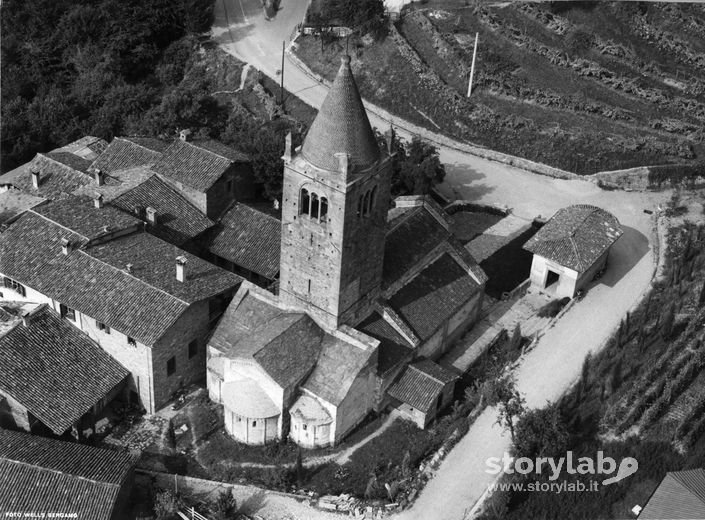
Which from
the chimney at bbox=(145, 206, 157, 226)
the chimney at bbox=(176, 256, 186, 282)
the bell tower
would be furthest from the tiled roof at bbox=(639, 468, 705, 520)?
the chimney at bbox=(145, 206, 157, 226)

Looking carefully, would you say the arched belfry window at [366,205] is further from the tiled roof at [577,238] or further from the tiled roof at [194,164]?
the tiled roof at [577,238]

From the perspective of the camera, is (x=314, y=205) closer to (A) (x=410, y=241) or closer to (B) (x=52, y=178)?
(A) (x=410, y=241)

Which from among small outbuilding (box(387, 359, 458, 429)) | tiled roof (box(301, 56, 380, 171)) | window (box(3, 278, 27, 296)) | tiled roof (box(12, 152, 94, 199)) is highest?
tiled roof (box(301, 56, 380, 171))

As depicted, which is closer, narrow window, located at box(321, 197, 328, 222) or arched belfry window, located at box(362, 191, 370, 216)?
narrow window, located at box(321, 197, 328, 222)

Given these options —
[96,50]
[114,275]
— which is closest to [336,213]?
[114,275]

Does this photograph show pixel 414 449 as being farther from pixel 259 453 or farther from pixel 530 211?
pixel 530 211

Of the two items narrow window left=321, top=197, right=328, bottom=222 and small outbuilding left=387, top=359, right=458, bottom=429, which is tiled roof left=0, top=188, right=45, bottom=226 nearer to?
narrow window left=321, top=197, right=328, bottom=222

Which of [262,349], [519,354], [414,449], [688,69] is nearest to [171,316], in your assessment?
[262,349]
